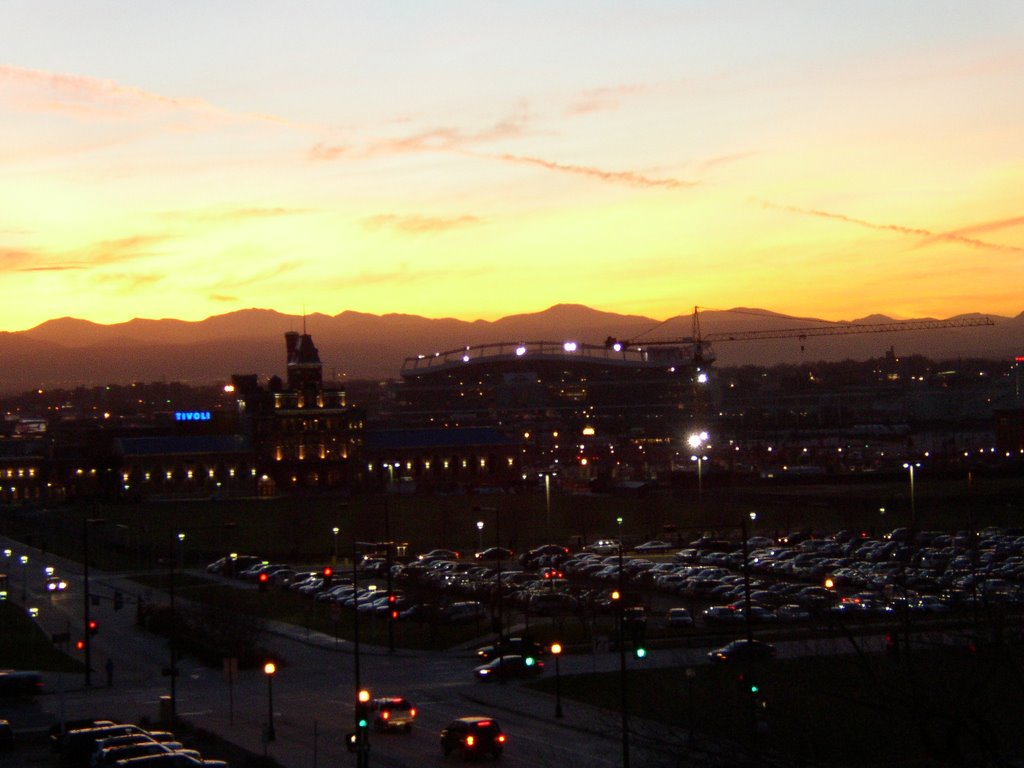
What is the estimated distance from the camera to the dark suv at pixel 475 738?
20797 millimetres

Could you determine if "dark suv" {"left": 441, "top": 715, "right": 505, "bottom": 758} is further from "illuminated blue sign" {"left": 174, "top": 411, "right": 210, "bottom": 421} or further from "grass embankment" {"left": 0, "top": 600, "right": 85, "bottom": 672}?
"illuminated blue sign" {"left": 174, "top": 411, "right": 210, "bottom": 421}

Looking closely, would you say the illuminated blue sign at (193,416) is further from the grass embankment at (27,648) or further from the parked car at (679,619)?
the parked car at (679,619)

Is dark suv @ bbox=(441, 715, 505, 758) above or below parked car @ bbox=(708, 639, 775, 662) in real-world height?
above

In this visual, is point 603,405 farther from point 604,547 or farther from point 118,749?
point 118,749

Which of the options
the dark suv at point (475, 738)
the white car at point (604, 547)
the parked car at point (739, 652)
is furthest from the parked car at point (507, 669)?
the white car at point (604, 547)

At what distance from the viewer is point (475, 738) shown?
20781 millimetres

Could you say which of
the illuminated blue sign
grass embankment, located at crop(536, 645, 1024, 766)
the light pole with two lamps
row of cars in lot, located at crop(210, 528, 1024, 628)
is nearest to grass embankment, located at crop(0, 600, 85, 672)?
row of cars in lot, located at crop(210, 528, 1024, 628)

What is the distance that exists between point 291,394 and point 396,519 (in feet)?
132

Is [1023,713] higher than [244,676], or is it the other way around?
[1023,713]

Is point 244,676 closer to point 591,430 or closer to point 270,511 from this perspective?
point 270,511

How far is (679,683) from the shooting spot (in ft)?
87.4

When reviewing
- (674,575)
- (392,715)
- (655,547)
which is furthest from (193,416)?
(392,715)

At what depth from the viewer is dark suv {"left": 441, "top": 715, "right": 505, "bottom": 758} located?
20797mm

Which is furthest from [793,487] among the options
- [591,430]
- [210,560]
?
[591,430]
